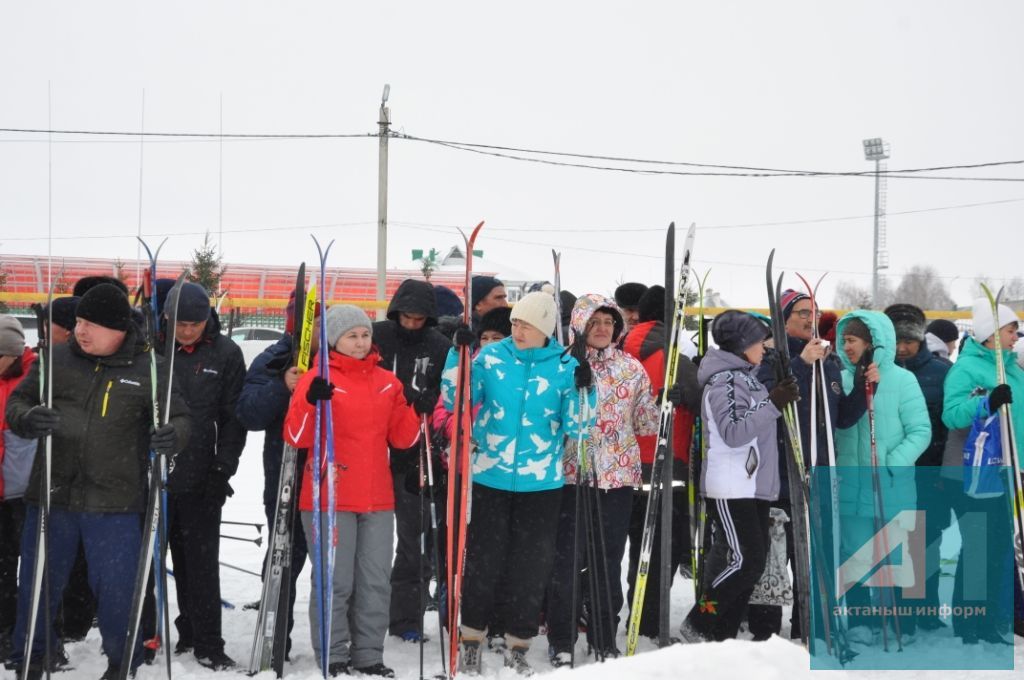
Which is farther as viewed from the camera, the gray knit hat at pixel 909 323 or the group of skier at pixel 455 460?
the gray knit hat at pixel 909 323

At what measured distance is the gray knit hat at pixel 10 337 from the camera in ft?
15.0

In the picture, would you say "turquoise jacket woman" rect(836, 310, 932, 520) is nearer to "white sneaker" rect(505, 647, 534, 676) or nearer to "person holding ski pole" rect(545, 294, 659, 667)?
"person holding ski pole" rect(545, 294, 659, 667)

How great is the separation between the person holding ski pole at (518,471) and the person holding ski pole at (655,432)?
23.5 inches

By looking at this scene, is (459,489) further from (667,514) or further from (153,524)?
(153,524)

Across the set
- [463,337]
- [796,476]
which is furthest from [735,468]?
[463,337]

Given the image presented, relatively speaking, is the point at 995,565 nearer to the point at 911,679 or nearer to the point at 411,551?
Answer: the point at 911,679

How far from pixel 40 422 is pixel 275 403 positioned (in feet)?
3.23

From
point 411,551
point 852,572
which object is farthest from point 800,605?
point 411,551

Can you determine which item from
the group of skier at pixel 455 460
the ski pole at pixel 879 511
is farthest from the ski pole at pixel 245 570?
the ski pole at pixel 879 511

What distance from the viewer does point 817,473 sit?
4.86 meters

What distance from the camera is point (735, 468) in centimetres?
461

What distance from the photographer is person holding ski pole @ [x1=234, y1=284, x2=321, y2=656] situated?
14.5 feet

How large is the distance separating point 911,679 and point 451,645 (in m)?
2.04

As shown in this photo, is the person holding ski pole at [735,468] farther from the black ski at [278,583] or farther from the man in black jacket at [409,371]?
the black ski at [278,583]
